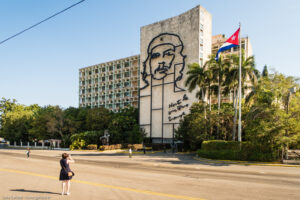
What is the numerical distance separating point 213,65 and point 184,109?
20114 millimetres

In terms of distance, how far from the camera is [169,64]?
60.8m

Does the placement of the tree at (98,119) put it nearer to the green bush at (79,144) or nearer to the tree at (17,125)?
the green bush at (79,144)

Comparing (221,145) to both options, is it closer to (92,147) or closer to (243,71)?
(243,71)

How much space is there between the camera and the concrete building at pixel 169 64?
57.2 m

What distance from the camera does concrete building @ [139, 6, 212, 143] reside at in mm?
57219

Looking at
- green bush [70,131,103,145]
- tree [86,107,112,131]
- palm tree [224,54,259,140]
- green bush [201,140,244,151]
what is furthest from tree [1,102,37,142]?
palm tree [224,54,259,140]

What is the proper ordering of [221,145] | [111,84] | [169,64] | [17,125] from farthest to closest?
[111,84]
[17,125]
[169,64]
[221,145]

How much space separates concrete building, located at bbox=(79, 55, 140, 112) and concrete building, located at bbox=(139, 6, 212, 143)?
20349 mm

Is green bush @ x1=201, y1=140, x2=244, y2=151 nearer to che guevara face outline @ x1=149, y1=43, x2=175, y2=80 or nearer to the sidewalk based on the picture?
the sidewalk

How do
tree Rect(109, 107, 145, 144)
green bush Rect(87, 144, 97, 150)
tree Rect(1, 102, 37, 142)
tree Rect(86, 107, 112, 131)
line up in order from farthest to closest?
tree Rect(1, 102, 37, 142)
tree Rect(86, 107, 112, 131)
tree Rect(109, 107, 145, 144)
green bush Rect(87, 144, 97, 150)

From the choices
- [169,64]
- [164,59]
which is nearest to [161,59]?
[164,59]

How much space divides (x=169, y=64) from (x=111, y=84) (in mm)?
37810

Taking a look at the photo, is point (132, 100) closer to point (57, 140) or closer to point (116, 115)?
point (116, 115)

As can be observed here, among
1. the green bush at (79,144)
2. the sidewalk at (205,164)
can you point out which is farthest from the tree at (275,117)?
the green bush at (79,144)
